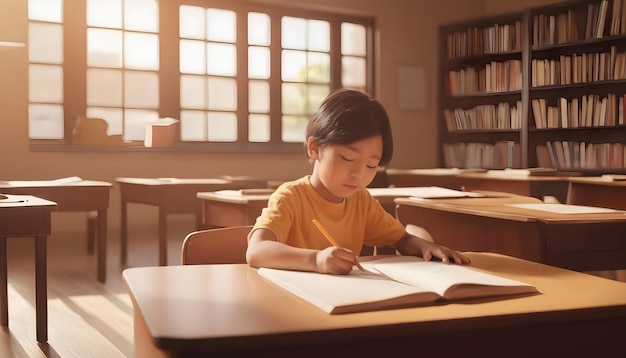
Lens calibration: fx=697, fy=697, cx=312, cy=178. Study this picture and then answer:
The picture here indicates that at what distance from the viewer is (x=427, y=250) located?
1.34m

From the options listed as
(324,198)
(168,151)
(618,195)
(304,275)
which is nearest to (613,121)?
(618,195)

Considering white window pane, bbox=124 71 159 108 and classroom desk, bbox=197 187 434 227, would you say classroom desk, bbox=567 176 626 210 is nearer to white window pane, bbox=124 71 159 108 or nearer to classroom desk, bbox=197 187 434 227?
classroom desk, bbox=197 187 434 227

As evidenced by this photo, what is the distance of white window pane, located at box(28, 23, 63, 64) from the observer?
20.1 feet

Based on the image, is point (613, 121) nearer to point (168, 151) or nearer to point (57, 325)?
point (168, 151)

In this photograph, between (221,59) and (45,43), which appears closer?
(45,43)

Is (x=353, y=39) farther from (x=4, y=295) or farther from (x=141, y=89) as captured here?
(x=4, y=295)

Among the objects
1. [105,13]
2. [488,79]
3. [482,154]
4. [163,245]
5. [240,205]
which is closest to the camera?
[240,205]

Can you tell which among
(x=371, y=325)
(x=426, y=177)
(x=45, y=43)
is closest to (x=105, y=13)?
(x=45, y=43)

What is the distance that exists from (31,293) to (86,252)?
4.75ft

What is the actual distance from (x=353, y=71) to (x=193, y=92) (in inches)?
77.3

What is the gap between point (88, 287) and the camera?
3.90 m

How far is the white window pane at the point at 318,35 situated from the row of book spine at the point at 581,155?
8.25 ft

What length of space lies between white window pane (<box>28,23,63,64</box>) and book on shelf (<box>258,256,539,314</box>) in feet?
18.5

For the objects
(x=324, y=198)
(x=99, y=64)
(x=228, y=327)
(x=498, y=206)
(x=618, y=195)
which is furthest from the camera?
(x=99, y=64)
